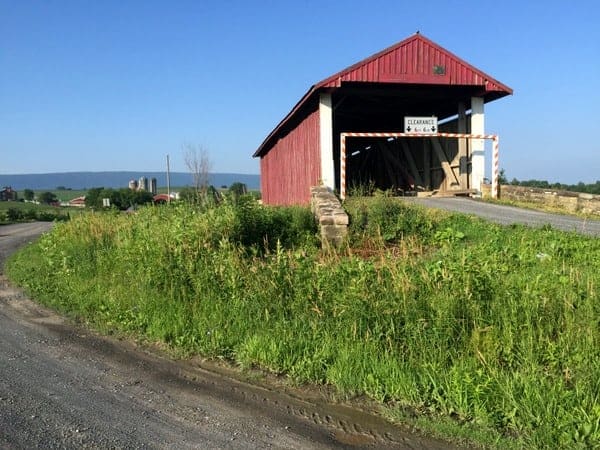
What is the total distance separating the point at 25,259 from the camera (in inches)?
487

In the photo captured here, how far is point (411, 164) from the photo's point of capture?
20.3 metres

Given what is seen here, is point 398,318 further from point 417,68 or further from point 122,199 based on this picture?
point 122,199

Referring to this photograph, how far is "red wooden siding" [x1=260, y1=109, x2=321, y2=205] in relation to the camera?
1603 cm

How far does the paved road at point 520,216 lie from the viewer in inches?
408

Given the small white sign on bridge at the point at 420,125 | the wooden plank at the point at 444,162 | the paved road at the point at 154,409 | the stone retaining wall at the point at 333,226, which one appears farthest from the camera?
the wooden plank at the point at 444,162

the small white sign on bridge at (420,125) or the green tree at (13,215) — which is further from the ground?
the small white sign on bridge at (420,125)

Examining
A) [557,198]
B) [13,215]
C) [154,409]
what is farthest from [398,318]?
[13,215]

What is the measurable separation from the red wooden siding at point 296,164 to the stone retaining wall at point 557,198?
20.3 ft

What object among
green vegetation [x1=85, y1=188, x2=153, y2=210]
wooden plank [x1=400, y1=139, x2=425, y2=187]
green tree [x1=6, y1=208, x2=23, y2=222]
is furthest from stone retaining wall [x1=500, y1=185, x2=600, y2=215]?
green tree [x1=6, y1=208, x2=23, y2=222]

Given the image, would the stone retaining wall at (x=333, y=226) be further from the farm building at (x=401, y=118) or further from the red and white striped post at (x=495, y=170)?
the red and white striped post at (x=495, y=170)

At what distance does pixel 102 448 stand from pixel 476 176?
15.2 meters

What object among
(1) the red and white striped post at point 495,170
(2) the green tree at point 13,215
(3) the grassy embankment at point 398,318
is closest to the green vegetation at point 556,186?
(1) the red and white striped post at point 495,170

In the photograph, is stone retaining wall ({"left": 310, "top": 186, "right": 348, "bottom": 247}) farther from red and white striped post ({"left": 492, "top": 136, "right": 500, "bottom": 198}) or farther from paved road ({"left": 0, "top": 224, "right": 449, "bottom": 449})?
red and white striped post ({"left": 492, "top": 136, "right": 500, "bottom": 198})

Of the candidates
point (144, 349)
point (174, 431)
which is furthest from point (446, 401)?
point (144, 349)
